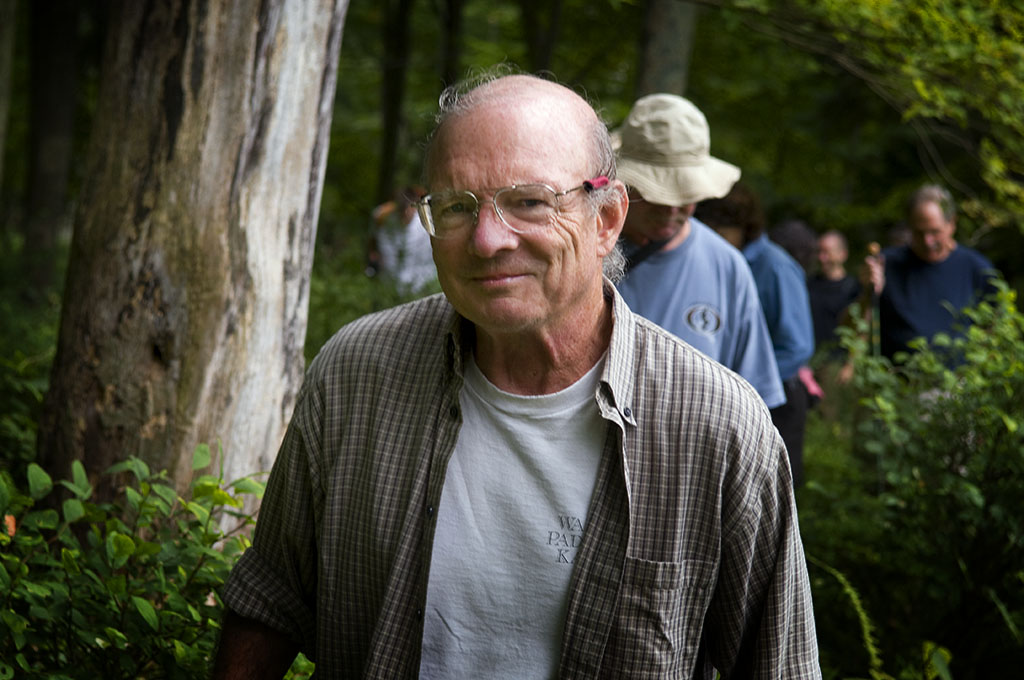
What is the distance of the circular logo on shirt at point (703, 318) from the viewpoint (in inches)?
162

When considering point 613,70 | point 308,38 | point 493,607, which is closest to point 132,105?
point 308,38

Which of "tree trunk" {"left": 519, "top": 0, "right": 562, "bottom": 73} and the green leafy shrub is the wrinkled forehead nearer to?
the green leafy shrub

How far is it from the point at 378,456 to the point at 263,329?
1538 millimetres

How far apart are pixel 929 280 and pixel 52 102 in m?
10.4

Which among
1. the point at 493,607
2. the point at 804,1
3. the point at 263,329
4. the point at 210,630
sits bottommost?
the point at 210,630

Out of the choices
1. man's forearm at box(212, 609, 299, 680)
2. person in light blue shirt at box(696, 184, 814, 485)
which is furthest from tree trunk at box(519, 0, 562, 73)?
man's forearm at box(212, 609, 299, 680)

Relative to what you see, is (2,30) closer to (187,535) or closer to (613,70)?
(187,535)

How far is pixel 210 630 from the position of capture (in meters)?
2.74

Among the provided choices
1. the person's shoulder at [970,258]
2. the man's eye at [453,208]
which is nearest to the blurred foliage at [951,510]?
the person's shoulder at [970,258]

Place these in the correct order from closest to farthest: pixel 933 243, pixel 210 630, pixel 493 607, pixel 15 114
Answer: pixel 493 607 < pixel 210 630 < pixel 933 243 < pixel 15 114

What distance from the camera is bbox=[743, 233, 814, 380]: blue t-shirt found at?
208 inches

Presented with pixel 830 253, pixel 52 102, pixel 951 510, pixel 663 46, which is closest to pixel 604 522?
pixel 951 510

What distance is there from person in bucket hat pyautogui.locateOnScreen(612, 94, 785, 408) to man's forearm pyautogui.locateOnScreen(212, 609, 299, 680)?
7.34 ft

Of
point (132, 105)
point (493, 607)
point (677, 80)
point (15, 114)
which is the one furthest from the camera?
point (15, 114)
